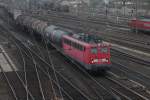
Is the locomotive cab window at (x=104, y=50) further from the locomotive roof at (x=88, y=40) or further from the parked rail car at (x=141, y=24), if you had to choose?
the parked rail car at (x=141, y=24)

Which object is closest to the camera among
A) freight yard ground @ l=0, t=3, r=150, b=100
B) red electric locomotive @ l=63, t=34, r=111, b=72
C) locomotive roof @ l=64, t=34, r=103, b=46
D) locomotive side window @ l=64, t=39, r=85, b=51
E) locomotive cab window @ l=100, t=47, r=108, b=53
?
freight yard ground @ l=0, t=3, r=150, b=100

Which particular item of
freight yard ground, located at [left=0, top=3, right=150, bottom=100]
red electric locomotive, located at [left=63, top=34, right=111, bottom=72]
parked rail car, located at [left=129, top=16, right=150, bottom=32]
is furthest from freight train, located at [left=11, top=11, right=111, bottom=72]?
parked rail car, located at [left=129, top=16, right=150, bottom=32]

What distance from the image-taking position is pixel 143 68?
3069cm

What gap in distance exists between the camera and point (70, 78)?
1099 inches

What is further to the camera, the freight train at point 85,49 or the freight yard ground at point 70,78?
the freight train at point 85,49

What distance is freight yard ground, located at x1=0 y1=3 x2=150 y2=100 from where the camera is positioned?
23264mm

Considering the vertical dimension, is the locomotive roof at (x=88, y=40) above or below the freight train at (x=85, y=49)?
above

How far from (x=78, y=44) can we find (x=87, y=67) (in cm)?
235

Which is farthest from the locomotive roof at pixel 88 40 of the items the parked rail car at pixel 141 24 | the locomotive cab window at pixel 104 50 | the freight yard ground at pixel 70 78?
the parked rail car at pixel 141 24

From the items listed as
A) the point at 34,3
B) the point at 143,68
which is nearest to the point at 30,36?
the point at 143,68

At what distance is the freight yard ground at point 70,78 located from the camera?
76.3ft

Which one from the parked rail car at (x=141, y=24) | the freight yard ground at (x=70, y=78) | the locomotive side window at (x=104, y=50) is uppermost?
the locomotive side window at (x=104, y=50)

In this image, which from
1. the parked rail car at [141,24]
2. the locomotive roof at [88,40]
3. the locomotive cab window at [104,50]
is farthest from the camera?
the parked rail car at [141,24]

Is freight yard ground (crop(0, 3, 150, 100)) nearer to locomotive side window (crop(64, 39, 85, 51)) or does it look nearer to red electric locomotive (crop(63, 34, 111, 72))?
red electric locomotive (crop(63, 34, 111, 72))
